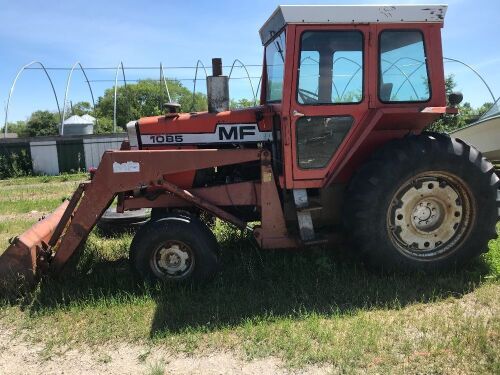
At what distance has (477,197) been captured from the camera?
4543 millimetres

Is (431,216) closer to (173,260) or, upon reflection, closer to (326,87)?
(326,87)

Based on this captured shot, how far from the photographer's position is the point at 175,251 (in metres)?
4.44

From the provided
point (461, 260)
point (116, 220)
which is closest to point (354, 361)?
point (461, 260)

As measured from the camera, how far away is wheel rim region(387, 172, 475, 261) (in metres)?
4.53

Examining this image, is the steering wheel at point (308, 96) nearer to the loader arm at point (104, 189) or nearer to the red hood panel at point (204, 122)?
the red hood panel at point (204, 122)

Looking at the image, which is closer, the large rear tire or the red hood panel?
the large rear tire

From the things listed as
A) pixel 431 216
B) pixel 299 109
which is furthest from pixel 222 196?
pixel 431 216

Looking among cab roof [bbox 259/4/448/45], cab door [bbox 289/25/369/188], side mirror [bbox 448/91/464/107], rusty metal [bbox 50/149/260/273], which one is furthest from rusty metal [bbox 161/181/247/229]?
side mirror [bbox 448/91/464/107]

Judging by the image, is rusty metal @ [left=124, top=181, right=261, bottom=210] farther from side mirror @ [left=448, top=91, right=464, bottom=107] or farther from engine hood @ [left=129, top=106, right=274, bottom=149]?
side mirror @ [left=448, top=91, right=464, bottom=107]

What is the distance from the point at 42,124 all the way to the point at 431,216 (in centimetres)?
5121

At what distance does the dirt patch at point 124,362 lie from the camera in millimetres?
3236

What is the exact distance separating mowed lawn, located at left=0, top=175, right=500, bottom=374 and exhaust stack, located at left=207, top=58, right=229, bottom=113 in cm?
162

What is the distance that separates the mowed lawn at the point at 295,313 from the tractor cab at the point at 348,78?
3.38 ft

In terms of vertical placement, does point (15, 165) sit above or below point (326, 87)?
above
